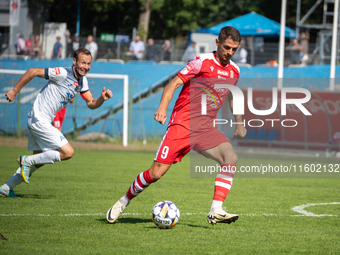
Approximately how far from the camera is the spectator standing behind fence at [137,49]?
22.3m

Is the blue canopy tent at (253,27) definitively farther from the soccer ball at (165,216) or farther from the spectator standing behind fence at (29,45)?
the soccer ball at (165,216)

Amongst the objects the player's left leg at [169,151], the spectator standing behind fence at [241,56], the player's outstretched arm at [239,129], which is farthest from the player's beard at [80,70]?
the spectator standing behind fence at [241,56]

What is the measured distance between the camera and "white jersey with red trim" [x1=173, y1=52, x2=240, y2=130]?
5531mm

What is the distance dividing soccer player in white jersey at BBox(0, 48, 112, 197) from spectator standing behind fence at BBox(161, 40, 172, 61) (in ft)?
47.0

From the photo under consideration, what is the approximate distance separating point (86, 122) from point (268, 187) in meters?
10.6

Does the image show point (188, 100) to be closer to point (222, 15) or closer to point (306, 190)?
point (306, 190)

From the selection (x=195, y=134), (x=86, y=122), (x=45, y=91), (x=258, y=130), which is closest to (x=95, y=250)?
(x=195, y=134)

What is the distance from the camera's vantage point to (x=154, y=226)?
18.9 ft

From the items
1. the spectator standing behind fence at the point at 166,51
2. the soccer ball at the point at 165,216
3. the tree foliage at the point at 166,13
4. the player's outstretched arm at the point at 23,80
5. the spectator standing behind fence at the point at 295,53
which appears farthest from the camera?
the tree foliage at the point at 166,13

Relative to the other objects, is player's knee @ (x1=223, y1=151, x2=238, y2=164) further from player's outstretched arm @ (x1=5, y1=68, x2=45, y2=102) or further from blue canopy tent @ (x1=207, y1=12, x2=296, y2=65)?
blue canopy tent @ (x1=207, y1=12, x2=296, y2=65)

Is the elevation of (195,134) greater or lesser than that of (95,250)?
greater

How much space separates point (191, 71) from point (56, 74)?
8.46 feet

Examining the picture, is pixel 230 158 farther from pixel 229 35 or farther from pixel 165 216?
pixel 229 35

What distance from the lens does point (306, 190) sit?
364 inches
